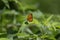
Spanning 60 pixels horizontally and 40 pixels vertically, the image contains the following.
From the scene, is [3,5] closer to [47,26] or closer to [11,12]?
[11,12]

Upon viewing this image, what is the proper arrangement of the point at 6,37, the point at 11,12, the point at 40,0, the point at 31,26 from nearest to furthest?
1. the point at 6,37
2. the point at 31,26
3. the point at 11,12
4. the point at 40,0

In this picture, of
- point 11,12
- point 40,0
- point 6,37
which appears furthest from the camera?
point 40,0

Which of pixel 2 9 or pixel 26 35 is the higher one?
pixel 2 9

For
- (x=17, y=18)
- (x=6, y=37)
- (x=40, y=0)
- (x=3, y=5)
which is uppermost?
(x=40, y=0)

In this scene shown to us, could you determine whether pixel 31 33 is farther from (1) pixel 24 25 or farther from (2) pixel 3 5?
(2) pixel 3 5

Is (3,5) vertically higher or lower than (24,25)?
higher

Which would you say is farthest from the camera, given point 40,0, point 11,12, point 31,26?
point 40,0

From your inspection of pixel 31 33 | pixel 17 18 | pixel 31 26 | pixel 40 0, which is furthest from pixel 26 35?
pixel 40 0

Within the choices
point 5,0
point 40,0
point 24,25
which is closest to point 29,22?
point 24,25

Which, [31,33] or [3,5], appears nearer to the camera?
[31,33]
